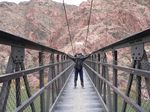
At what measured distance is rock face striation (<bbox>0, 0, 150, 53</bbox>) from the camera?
52.3m

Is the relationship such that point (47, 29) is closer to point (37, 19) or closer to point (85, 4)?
point (37, 19)

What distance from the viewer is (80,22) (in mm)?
62812

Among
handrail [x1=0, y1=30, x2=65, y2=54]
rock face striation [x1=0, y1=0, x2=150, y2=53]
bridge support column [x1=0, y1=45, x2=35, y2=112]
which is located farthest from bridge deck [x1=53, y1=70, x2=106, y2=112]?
rock face striation [x1=0, y1=0, x2=150, y2=53]

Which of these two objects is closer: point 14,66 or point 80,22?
point 14,66

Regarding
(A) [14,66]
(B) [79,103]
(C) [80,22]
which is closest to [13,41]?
(A) [14,66]

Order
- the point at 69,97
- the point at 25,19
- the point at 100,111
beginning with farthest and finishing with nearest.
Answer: the point at 25,19, the point at 69,97, the point at 100,111

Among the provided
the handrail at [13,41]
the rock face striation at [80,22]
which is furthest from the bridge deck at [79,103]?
the rock face striation at [80,22]

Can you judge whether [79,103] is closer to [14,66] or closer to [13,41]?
[14,66]

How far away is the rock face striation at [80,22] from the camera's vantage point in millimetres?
52300

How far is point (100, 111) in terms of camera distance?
7.40 metres

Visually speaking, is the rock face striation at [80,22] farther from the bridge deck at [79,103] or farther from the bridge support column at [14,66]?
the bridge support column at [14,66]

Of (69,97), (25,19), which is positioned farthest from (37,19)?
(69,97)

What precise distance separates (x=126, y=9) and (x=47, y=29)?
15463mm

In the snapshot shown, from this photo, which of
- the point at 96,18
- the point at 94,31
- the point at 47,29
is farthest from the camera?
the point at 47,29
